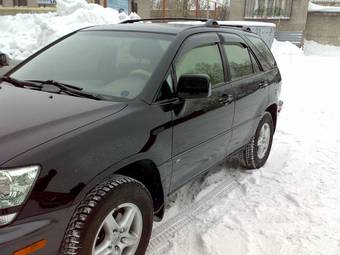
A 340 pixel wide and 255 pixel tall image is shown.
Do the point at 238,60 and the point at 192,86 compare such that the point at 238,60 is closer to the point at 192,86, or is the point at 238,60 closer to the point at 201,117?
the point at 201,117

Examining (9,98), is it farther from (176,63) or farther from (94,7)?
(94,7)

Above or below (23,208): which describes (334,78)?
below

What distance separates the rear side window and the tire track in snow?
1.51 m

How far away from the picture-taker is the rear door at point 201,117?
309cm

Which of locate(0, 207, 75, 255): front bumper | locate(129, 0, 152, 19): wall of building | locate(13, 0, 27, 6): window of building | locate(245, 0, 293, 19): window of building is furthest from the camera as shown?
locate(13, 0, 27, 6): window of building

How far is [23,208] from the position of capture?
1.93 meters

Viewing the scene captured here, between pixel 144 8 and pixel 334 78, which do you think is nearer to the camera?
pixel 334 78

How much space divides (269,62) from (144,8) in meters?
21.7

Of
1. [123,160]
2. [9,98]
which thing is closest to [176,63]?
[123,160]

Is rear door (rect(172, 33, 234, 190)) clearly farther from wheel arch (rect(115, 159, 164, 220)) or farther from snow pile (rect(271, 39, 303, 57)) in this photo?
snow pile (rect(271, 39, 303, 57))

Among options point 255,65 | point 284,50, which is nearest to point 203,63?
point 255,65

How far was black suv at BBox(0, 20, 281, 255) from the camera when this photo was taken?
202cm

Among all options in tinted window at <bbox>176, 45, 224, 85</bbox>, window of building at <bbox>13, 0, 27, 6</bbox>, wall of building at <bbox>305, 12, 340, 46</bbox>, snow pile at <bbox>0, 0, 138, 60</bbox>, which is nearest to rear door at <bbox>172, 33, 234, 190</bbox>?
tinted window at <bbox>176, 45, 224, 85</bbox>

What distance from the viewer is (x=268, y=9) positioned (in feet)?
82.7
